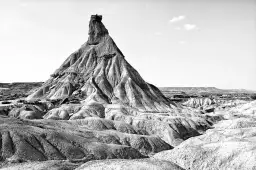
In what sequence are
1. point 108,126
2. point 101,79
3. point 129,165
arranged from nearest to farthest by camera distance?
point 129,165 → point 108,126 → point 101,79

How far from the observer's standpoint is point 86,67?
158875mm

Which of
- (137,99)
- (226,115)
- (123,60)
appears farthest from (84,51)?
(226,115)

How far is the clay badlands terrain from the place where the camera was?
155 ft

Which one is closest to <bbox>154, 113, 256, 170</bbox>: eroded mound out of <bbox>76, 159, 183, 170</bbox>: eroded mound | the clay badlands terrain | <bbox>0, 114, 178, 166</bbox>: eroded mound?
the clay badlands terrain

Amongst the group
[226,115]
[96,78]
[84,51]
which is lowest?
[226,115]

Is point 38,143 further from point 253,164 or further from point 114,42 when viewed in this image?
point 114,42

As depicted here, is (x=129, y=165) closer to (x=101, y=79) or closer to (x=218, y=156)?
(x=218, y=156)

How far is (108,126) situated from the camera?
84.6 m

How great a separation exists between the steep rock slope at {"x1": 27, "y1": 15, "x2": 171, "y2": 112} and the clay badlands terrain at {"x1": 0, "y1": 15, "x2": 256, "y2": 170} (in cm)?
44

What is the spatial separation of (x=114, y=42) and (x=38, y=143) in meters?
123

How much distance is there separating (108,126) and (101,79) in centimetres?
6352

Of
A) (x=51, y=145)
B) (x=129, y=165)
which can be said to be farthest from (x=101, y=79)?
(x=129, y=165)

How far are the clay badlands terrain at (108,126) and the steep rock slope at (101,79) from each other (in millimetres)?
443

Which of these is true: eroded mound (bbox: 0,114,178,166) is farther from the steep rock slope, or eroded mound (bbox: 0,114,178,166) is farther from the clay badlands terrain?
the steep rock slope
